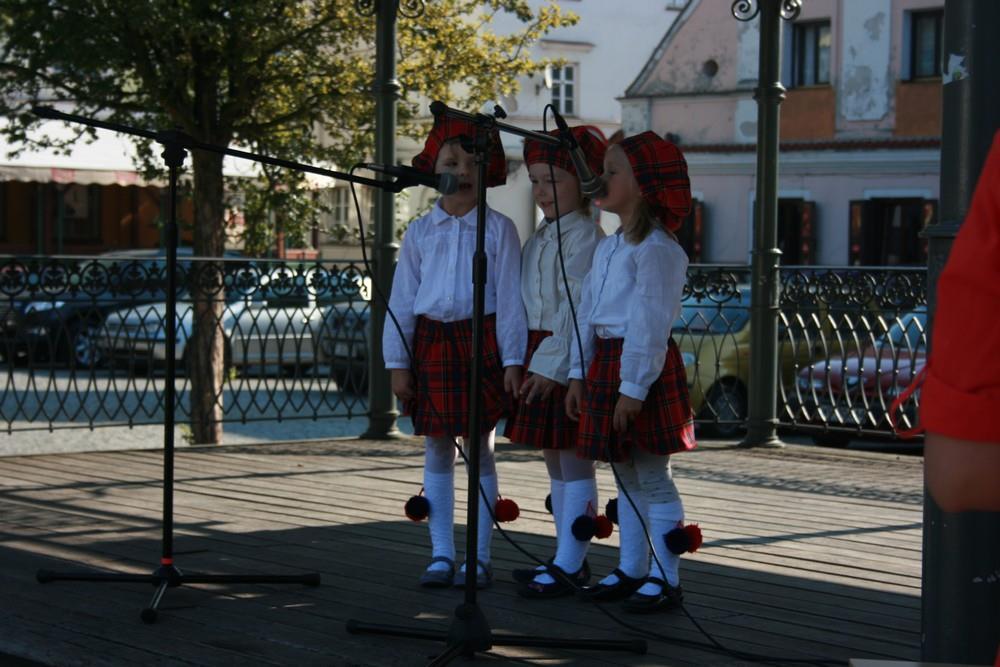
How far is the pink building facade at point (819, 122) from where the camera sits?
30.6m

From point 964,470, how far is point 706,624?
137 inches

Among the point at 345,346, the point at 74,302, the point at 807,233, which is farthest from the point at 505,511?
the point at 807,233

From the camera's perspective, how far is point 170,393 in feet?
16.6

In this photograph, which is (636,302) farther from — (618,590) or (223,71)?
(223,71)

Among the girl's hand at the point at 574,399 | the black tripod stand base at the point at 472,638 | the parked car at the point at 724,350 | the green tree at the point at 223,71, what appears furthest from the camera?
the green tree at the point at 223,71

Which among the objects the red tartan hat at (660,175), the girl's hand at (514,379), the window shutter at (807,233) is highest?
the window shutter at (807,233)

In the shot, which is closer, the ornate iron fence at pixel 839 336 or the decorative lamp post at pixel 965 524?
the decorative lamp post at pixel 965 524

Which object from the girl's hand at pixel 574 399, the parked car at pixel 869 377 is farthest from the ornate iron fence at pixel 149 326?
the girl's hand at pixel 574 399

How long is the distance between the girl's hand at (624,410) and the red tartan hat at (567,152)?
80cm

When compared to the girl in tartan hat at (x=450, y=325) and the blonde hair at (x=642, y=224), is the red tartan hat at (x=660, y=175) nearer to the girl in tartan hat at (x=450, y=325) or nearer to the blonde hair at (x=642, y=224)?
the blonde hair at (x=642, y=224)

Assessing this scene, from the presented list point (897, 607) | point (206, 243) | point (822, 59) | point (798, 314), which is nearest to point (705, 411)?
point (798, 314)

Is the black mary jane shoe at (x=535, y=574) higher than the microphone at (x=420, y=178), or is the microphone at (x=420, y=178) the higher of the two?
the microphone at (x=420, y=178)

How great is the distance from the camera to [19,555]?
6.04m

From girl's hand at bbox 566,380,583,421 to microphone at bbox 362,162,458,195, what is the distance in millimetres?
1073
